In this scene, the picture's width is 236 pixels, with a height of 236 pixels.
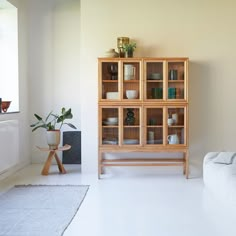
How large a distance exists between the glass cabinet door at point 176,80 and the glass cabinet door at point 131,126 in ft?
1.74

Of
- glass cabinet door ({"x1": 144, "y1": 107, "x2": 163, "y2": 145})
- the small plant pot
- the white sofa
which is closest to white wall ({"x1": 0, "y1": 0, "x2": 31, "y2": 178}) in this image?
the small plant pot

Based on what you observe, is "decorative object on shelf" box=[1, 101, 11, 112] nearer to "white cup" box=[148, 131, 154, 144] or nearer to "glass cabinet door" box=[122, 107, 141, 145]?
"glass cabinet door" box=[122, 107, 141, 145]

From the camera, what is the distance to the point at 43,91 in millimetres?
5742

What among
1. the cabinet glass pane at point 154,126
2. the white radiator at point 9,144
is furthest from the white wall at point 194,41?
the white radiator at point 9,144

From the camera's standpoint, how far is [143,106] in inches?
182

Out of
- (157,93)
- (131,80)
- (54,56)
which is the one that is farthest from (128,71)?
(54,56)

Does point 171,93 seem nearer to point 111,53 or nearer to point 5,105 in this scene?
point 111,53

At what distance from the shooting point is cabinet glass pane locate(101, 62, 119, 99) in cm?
468

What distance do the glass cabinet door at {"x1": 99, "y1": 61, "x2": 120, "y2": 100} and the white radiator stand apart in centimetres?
135

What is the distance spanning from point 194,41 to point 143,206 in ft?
8.64

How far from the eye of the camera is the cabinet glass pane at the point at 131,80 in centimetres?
467

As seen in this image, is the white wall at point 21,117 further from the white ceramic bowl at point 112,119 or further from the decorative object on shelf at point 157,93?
the decorative object on shelf at point 157,93

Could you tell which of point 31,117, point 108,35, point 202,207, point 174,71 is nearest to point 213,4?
point 174,71

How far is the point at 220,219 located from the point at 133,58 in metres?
2.48
